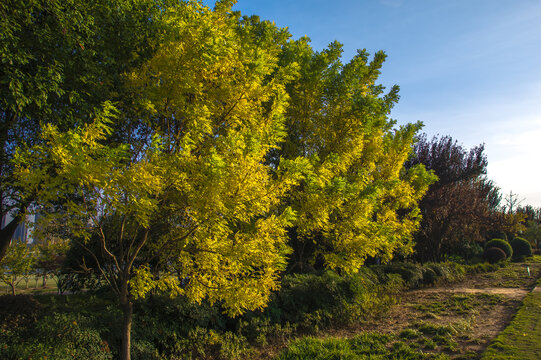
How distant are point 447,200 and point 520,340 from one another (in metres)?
12.3

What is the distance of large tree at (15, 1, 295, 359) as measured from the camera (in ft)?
13.6

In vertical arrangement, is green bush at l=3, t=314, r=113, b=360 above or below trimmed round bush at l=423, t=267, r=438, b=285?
above

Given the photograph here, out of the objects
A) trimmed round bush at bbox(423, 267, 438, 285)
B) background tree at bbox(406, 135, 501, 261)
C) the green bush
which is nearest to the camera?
the green bush

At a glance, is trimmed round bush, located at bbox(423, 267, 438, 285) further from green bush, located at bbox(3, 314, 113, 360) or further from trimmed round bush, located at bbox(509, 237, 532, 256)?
trimmed round bush, located at bbox(509, 237, 532, 256)

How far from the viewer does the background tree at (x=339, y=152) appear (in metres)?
7.70

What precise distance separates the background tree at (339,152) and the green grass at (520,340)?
296cm

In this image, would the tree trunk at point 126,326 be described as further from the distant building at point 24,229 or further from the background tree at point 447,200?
the background tree at point 447,200

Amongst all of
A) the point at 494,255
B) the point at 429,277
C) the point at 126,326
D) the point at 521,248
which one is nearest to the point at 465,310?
the point at 429,277

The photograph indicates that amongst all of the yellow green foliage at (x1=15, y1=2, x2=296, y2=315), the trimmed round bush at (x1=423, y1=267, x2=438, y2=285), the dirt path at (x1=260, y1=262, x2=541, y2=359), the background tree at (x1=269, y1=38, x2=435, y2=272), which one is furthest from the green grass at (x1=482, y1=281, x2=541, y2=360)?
the trimmed round bush at (x1=423, y1=267, x2=438, y2=285)

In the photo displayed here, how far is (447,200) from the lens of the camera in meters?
17.6

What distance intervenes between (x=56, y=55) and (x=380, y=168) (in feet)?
31.1

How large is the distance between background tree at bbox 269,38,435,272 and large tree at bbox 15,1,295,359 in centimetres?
208

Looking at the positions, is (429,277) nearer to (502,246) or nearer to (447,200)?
(447,200)

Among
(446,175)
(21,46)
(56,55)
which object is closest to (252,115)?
(56,55)
